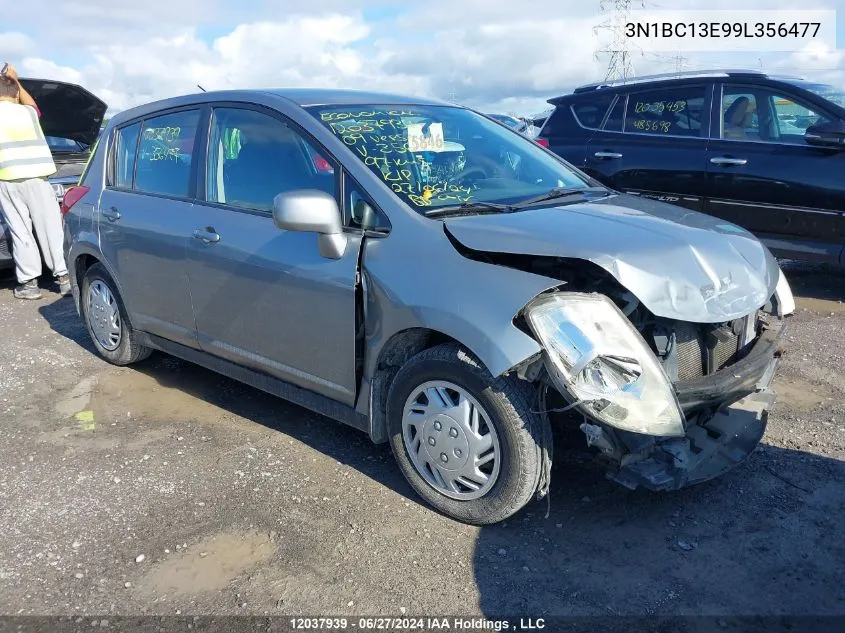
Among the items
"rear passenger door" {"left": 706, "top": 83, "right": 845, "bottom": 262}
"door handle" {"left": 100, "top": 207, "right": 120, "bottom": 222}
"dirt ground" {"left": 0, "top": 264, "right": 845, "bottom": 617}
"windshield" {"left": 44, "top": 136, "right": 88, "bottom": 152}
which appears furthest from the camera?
"windshield" {"left": 44, "top": 136, "right": 88, "bottom": 152}

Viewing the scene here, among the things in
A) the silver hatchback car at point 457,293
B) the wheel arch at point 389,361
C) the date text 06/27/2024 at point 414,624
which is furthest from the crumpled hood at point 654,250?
the date text 06/27/2024 at point 414,624

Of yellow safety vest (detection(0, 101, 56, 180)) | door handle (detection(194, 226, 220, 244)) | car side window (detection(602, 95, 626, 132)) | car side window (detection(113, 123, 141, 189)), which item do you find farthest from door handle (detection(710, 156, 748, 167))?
yellow safety vest (detection(0, 101, 56, 180))

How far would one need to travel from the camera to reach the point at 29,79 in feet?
25.2

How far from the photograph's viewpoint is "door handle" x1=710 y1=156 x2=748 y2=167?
6379mm

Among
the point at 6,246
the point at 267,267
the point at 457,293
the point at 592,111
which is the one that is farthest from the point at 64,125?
the point at 457,293

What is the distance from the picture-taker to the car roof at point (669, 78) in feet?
21.1

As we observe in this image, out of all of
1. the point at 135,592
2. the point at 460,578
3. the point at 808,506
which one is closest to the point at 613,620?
the point at 460,578

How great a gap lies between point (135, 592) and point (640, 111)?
19.8 feet

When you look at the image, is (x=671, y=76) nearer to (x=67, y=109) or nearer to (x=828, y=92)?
(x=828, y=92)

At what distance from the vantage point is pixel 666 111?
22.4 feet

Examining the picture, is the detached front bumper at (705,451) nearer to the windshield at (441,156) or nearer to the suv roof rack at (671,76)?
the windshield at (441,156)

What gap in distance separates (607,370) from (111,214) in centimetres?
345

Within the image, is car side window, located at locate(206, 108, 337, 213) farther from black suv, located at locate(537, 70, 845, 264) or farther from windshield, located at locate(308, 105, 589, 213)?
black suv, located at locate(537, 70, 845, 264)

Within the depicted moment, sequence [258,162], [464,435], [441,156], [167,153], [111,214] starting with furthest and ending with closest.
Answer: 1. [111,214]
2. [167,153]
3. [258,162]
4. [441,156]
5. [464,435]
